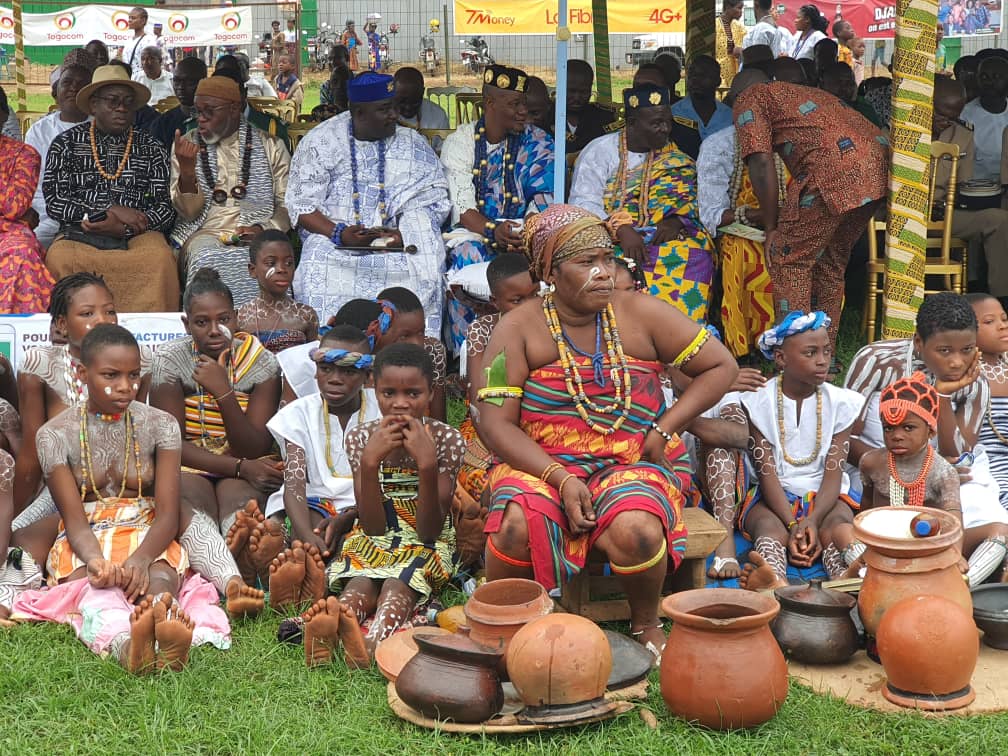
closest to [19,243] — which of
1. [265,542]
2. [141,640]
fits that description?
[265,542]

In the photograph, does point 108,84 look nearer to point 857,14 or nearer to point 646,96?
point 646,96

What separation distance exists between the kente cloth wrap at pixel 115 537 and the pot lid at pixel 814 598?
2200 millimetres

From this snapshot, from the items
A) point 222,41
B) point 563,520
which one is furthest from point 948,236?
point 222,41

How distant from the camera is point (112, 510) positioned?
478cm

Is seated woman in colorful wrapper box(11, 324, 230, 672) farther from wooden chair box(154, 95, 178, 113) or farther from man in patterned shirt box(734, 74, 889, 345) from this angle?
wooden chair box(154, 95, 178, 113)

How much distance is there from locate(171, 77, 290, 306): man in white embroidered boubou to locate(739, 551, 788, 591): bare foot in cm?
387

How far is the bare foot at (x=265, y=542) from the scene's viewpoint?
4.87 meters

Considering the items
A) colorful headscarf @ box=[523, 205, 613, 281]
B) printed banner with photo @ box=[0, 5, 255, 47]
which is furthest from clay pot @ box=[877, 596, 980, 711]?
printed banner with photo @ box=[0, 5, 255, 47]

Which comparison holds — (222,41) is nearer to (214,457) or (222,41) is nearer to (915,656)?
(214,457)

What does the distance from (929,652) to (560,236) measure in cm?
177

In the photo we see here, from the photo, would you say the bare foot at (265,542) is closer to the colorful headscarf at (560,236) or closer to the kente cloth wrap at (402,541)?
the kente cloth wrap at (402,541)

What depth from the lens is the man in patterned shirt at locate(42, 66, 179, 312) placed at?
752 cm

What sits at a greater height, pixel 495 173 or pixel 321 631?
pixel 495 173

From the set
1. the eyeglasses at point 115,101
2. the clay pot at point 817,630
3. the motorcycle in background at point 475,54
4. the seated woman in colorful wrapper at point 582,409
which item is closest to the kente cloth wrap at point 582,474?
the seated woman in colorful wrapper at point 582,409
